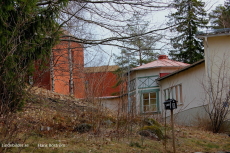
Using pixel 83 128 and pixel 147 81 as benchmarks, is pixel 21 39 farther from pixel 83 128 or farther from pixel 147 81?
pixel 147 81

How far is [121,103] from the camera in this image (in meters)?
10.0

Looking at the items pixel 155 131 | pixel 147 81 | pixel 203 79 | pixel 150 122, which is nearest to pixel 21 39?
pixel 155 131

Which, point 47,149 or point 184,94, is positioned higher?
point 184,94

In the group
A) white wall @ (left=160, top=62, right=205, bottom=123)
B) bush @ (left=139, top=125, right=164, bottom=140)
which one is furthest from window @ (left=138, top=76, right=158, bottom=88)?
bush @ (left=139, top=125, right=164, bottom=140)

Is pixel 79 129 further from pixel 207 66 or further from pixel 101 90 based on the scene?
pixel 207 66

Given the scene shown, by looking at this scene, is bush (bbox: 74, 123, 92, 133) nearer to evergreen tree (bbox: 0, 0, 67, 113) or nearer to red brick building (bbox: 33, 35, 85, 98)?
red brick building (bbox: 33, 35, 85, 98)

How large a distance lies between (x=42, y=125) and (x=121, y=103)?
7.93ft

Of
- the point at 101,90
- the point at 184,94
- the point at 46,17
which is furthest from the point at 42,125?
the point at 184,94

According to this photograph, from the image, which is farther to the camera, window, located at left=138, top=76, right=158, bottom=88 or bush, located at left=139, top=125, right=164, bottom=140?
window, located at left=138, top=76, right=158, bottom=88

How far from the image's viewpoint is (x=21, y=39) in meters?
7.75

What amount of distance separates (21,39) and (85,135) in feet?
10.4

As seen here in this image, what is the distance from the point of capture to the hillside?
23.0 ft

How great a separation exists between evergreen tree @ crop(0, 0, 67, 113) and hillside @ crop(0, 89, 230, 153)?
2.03ft

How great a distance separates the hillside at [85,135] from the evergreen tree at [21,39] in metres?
0.62
